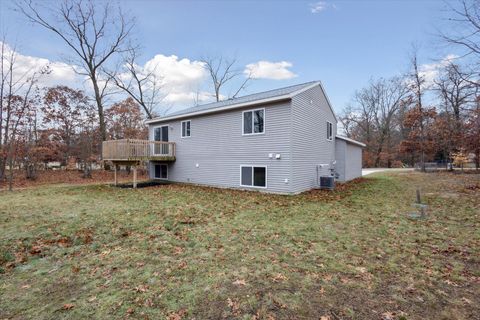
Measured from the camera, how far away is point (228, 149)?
12469 mm

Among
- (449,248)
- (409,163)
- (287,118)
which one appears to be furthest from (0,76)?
(409,163)

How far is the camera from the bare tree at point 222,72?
2825cm

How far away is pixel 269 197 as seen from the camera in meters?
9.90

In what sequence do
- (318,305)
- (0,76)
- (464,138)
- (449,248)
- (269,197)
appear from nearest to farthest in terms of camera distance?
(318,305) → (449,248) → (269,197) → (0,76) → (464,138)

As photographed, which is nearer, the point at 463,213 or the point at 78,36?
the point at 463,213

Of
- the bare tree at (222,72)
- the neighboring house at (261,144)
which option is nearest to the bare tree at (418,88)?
the neighboring house at (261,144)

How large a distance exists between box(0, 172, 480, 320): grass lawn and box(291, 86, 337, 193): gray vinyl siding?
12.1 feet

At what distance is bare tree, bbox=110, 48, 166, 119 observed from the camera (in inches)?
912

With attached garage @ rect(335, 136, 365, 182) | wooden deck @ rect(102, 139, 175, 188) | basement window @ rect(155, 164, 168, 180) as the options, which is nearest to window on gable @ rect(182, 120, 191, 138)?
wooden deck @ rect(102, 139, 175, 188)

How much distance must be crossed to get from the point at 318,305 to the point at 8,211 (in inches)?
372

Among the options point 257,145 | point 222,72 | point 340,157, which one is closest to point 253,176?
point 257,145

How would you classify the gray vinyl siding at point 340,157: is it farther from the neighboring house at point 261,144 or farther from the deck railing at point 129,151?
the deck railing at point 129,151

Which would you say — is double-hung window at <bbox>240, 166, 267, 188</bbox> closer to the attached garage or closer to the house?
the house

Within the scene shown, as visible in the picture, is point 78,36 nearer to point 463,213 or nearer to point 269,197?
point 269,197
